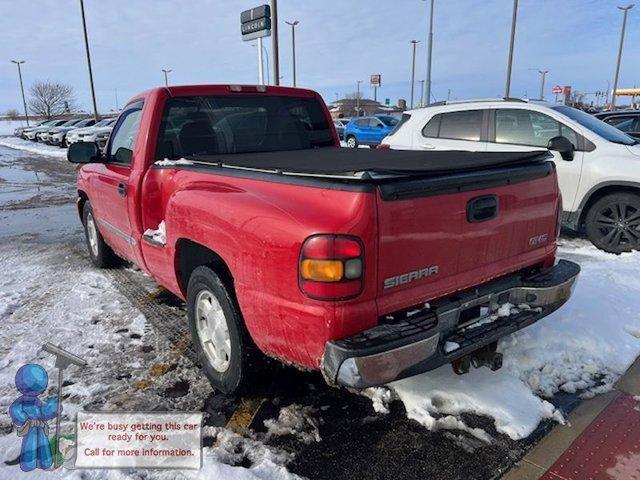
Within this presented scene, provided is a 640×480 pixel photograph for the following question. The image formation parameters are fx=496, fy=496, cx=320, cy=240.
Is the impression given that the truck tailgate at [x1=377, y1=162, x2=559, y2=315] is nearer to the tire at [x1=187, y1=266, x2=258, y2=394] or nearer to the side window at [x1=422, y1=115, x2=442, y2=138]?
the tire at [x1=187, y1=266, x2=258, y2=394]

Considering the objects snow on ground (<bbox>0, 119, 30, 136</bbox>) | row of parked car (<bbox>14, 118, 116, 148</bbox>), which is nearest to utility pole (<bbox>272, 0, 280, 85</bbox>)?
row of parked car (<bbox>14, 118, 116, 148</bbox>)

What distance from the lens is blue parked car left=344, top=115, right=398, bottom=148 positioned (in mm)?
23295

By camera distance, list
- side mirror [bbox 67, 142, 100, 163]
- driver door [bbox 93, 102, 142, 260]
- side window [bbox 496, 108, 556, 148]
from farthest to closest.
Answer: side window [bbox 496, 108, 556, 148]
side mirror [bbox 67, 142, 100, 163]
driver door [bbox 93, 102, 142, 260]

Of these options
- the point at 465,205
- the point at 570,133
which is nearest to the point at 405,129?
the point at 570,133

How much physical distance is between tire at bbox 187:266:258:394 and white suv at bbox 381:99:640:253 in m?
4.93

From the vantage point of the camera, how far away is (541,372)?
3230mm

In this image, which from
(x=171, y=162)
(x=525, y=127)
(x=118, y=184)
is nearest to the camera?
(x=171, y=162)

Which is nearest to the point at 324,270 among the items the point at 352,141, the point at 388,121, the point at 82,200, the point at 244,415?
the point at 244,415

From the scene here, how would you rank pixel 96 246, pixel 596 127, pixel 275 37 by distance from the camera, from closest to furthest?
pixel 96 246, pixel 596 127, pixel 275 37

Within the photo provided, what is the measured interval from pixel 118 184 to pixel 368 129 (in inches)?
811

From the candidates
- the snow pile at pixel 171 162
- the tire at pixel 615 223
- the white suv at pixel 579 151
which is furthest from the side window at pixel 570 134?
the snow pile at pixel 171 162

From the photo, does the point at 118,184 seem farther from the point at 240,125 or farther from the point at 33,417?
the point at 33,417

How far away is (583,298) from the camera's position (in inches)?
169

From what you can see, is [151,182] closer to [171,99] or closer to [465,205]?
[171,99]
